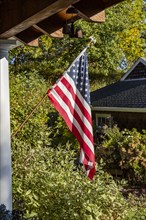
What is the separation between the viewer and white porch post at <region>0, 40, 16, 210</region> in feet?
13.3

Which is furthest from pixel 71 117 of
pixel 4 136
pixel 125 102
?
pixel 125 102

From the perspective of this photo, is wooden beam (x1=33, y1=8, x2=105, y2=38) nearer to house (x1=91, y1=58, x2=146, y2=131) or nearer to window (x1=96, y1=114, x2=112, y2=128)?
house (x1=91, y1=58, x2=146, y2=131)

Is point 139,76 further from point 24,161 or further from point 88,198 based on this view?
point 88,198

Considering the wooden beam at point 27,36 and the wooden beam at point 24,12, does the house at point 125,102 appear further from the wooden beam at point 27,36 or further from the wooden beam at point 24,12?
the wooden beam at point 24,12

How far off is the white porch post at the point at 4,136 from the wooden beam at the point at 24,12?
0.42 meters

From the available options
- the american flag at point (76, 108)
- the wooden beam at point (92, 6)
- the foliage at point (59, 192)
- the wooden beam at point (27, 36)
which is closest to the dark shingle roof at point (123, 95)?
the foliage at point (59, 192)

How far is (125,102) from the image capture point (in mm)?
14344

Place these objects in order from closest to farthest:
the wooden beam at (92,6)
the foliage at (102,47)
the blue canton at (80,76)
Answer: the wooden beam at (92,6) < the blue canton at (80,76) < the foliage at (102,47)

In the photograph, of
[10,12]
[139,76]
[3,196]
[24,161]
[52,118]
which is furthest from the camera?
[139,76]

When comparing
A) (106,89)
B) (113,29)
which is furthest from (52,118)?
(113,29)

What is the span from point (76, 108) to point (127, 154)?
5672mm

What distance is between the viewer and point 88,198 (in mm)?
4434

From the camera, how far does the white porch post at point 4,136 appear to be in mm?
4051

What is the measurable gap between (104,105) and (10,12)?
1189 centimetres
